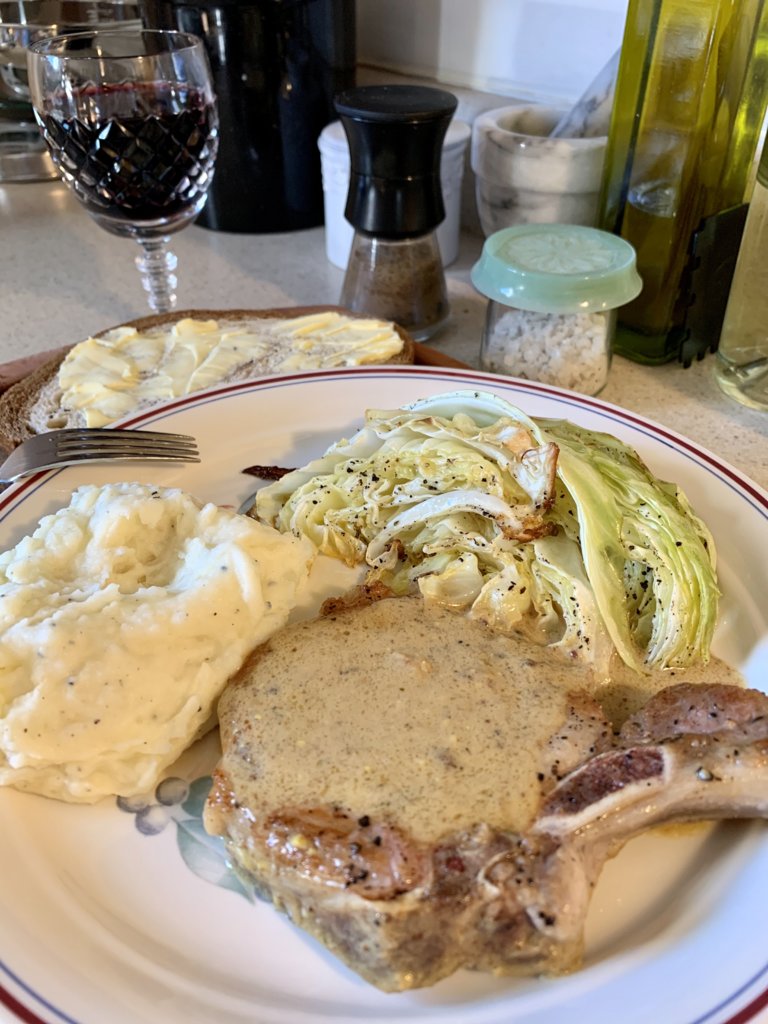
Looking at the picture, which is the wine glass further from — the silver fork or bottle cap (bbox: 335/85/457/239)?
the silver fork

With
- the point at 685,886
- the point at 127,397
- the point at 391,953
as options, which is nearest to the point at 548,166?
the point at 127,397

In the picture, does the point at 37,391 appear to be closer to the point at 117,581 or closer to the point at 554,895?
the point at 117,581

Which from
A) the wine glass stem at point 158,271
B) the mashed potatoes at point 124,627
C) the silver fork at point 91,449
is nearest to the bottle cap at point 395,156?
the wine glass stem at point 158,271

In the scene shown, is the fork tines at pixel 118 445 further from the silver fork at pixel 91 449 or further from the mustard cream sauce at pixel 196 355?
the mustard cream sauce at pixel 196 355

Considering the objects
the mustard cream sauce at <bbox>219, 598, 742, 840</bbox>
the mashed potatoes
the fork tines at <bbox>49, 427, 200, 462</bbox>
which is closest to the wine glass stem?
the fork tines at <bbox>49, 427, 200, 462</bbox>

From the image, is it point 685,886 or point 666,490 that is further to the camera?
point 666,490

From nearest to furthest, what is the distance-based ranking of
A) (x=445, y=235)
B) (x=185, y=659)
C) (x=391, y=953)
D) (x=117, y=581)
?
(x=391, y=953) < (x=185, y=659) < (x=117, y=581) < (x=445, y=235)
